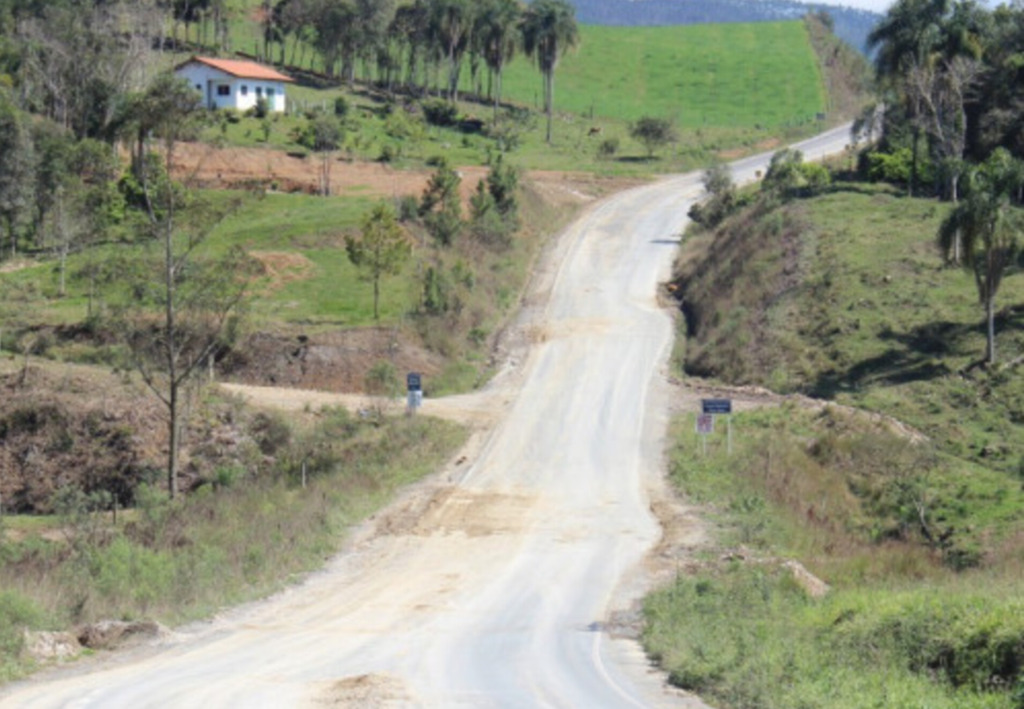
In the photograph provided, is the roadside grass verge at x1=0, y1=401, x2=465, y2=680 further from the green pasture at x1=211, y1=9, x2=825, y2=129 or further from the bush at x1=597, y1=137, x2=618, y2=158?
the green pasture at x1=211, y1=9, x2=825, y2=129

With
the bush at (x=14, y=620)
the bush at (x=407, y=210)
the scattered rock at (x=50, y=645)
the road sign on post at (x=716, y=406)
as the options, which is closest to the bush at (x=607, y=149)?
the bush at (x=407, y=210)

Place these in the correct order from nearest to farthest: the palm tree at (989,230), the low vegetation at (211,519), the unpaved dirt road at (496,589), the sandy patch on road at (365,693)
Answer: the sandy patch on road at (365,693) → the unpaved dirt road at (496,589) → the low vegetation at (211,519) → the palm tree at (989,230)

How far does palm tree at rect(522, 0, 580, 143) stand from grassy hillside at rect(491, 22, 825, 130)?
15.2 metres

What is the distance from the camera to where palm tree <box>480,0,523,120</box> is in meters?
109

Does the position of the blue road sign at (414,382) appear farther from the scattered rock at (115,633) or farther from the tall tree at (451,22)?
the tall tree at (451,22)

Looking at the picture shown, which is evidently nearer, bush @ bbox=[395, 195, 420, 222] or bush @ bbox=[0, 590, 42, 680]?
bush @ bbox=[0, 590, 42, 680]

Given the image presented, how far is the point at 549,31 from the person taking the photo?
10831cm

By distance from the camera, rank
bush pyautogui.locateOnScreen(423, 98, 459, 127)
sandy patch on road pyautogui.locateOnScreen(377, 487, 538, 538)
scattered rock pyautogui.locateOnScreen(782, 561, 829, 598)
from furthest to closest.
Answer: bush pyautogui.locateOnScreen(423, 98, 459, 127)
sandy patch on road pyautogui.locateOnScreen(377, 487, 538, 538)
scattered rock pyautogui.locateOnScreen(782, 561, 829, 598)

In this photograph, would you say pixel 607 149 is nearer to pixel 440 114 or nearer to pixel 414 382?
pixel 440 114

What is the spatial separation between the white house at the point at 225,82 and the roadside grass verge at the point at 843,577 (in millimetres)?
61824

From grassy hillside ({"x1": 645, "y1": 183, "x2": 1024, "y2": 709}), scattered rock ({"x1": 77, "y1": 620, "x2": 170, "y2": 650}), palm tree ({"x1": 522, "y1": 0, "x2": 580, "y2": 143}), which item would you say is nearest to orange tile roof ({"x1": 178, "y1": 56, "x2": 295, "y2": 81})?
palm tree ({"x1": 522, "y1": 0, "x2": 580, "y2": 143})

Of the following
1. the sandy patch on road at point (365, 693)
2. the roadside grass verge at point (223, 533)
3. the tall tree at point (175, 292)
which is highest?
the tall tree at point (175, 292)

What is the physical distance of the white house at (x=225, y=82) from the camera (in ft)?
320

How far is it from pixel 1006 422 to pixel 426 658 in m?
27.7
